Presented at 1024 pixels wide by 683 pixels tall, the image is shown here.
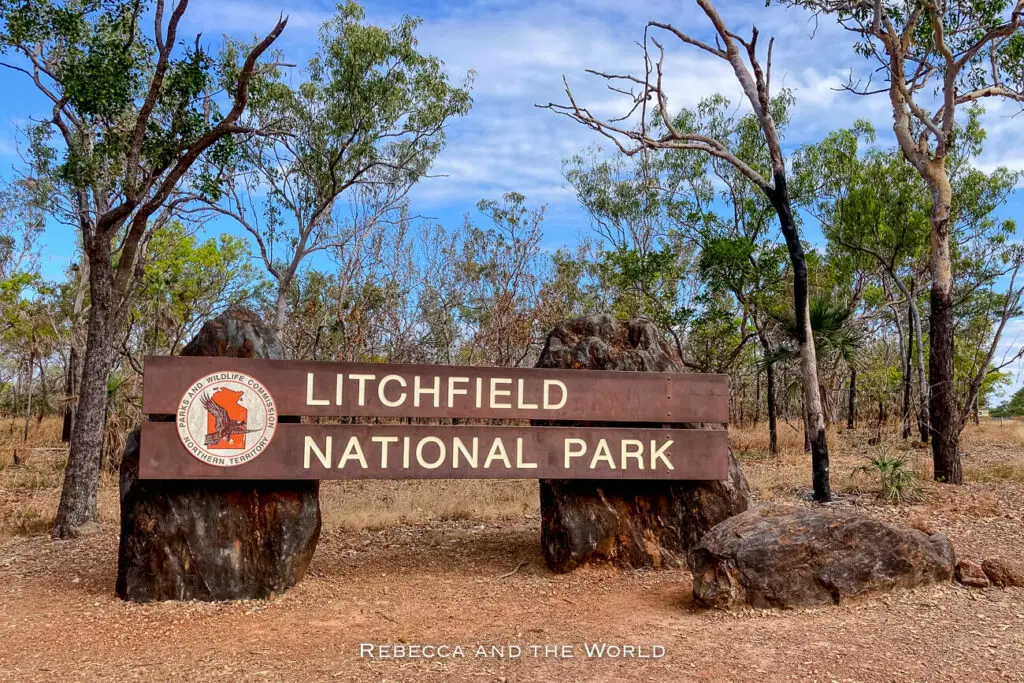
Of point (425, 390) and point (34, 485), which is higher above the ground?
point (425, 390)

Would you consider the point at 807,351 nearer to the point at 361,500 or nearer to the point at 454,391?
the point at 454,391

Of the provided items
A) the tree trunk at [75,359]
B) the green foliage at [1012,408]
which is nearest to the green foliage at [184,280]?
the tree trunk at [75,359]

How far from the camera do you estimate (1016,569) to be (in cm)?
639

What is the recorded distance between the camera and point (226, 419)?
6.70 meters

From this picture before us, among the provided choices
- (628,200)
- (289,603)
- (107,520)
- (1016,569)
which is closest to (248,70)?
(107,520)

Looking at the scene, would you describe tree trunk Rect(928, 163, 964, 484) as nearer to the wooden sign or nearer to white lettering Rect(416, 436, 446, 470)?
the wooden sign

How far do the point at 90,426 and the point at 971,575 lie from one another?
32.8 feet

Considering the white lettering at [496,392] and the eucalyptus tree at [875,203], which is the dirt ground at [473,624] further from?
the eucalyptus tree at [875,203]

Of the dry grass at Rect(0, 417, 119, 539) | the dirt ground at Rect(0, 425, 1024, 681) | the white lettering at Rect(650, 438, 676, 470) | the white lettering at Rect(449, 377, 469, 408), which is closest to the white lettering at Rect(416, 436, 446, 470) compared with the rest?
the white lettering at Rect(449, 377, 469, 408)

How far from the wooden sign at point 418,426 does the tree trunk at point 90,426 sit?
13.6ft

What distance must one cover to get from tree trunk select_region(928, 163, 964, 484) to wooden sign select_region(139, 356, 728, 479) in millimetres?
6970

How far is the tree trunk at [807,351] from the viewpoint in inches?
436

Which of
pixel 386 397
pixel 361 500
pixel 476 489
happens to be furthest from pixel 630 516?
pixel 361 500

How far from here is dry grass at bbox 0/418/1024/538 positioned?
34.9 feet
